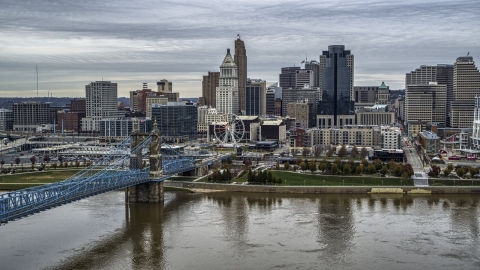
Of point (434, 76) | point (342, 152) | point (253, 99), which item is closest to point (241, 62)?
point (253, 99)

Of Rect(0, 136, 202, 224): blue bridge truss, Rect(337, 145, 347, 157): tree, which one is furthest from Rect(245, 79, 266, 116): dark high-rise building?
Rect(0, 136, 202, 224): blue bridge truss

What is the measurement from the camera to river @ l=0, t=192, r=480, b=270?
15.8 metres

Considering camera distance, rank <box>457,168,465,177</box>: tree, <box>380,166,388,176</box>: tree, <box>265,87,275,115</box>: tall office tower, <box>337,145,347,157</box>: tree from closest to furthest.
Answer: <box>457,168,465,177</box>: tree
<box>380,166,388,176</box>: tree
<box>337,145,347,157</box>: tree
<box>265,87,275,115</box>: tall office tower

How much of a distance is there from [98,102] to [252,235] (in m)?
53.2

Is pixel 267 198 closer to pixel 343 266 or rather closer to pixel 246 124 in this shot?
pixel 343 266

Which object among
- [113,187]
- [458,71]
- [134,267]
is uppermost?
[458,71]

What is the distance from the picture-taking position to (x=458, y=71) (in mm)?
62500

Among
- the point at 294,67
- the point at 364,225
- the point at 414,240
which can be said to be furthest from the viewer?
the point at 294,67

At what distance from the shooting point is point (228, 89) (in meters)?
68.3

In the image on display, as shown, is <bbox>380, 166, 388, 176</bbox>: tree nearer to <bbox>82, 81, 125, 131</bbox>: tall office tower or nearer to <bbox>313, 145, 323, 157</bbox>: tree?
<bbox>313, 145, 323, 157</bbox>: tree

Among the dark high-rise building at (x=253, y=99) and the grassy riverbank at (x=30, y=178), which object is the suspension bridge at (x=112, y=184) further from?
the dark high-rise building at (x=253, y=99)

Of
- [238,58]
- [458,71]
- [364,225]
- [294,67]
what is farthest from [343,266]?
[294,67]

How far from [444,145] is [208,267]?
32.4 meters

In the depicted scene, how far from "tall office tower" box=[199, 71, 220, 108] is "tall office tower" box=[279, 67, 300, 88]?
809 inches
